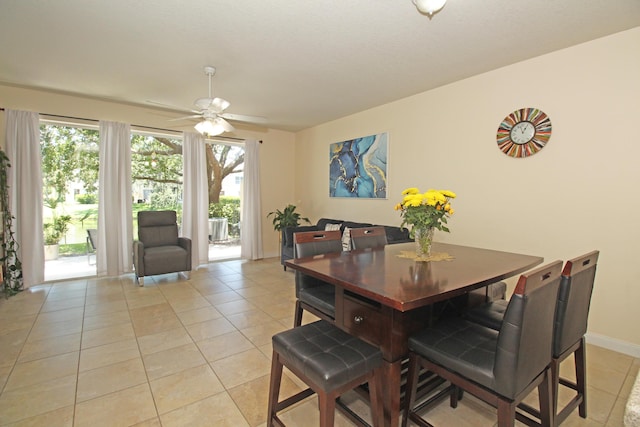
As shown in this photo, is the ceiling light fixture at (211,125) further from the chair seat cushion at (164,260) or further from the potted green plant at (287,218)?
the potted green plant at (287,218)

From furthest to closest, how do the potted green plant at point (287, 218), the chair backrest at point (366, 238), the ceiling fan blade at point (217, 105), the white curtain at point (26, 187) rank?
the potted green plant at point (287, 218) → the white curtain at point (26, 187) → the ceiling fan blade at point (217, 105) → the chair backrest at point (366, 238)

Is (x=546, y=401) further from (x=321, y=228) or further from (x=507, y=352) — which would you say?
(x=321, y=228)

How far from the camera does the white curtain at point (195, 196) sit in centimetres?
495

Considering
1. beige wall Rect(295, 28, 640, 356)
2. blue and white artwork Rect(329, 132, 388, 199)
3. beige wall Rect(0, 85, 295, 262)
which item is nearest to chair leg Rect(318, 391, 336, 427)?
beige wall Rect(295, 28, 640, 356)

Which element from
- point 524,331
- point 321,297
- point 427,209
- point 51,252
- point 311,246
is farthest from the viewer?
point 51,252

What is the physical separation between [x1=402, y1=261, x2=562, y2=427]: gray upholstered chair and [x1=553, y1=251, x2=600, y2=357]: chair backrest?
0.58 ft

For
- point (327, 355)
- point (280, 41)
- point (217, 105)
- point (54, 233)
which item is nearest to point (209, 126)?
point (217, 105)

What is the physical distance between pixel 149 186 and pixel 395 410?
16.4ft

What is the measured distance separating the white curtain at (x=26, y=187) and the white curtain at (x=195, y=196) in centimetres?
179

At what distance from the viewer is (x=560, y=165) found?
2693 mm

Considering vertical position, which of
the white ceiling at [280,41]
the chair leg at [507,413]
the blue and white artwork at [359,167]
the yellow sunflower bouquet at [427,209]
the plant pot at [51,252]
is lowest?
the chair leg at [507,413]

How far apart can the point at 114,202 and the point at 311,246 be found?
146 inches

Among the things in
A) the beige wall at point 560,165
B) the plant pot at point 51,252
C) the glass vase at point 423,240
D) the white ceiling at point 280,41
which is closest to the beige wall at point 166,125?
the white ceiling at point 280,41

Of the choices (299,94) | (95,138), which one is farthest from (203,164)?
(299,94)
